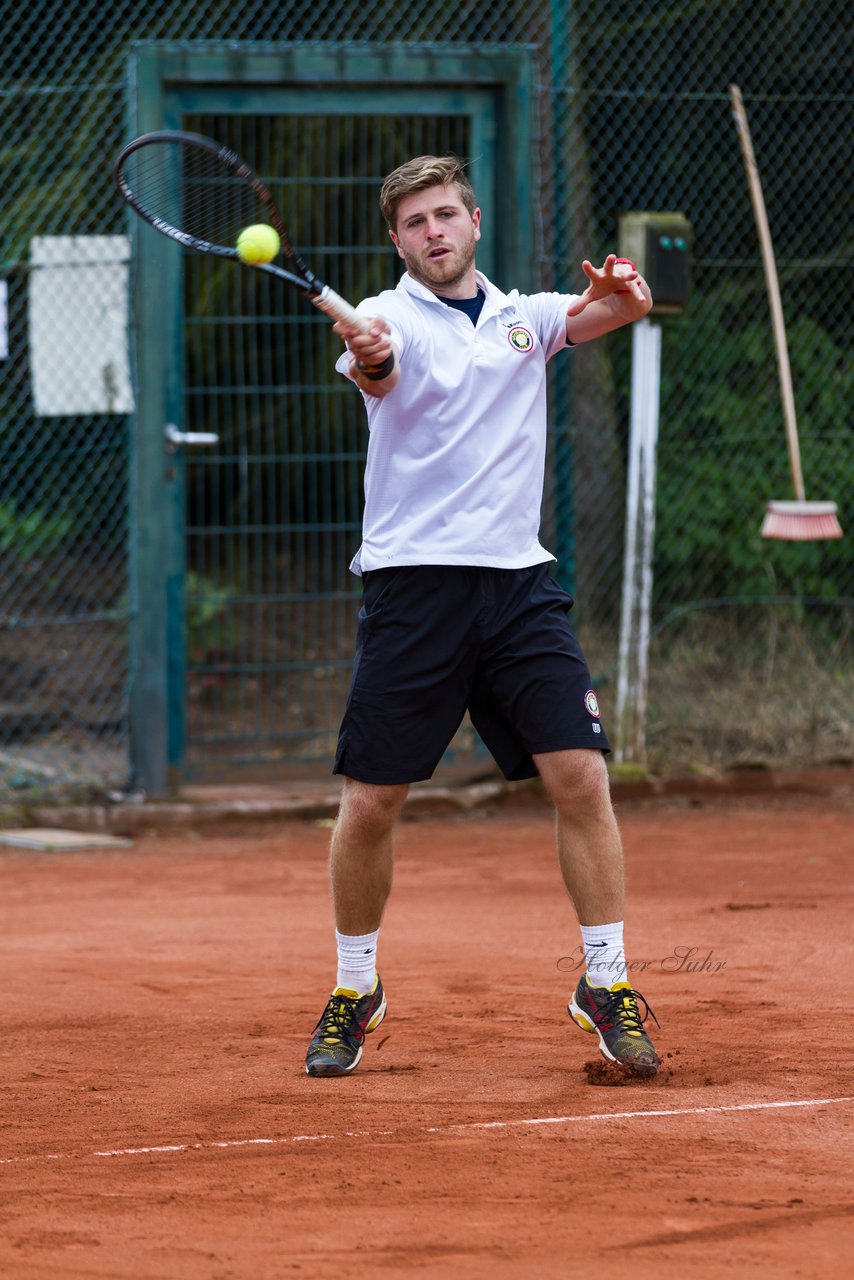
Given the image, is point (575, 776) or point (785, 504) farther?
point (785, 504)

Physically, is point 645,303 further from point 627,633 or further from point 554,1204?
point 627,633

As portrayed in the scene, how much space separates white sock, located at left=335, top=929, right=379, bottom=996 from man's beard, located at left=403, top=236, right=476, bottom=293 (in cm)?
162

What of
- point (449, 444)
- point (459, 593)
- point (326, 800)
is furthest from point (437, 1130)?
point (326, 800)

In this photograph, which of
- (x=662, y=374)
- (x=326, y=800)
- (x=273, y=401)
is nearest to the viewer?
(x=326, y=800)

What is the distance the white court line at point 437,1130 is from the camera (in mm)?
3803

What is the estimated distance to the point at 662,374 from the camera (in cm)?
978

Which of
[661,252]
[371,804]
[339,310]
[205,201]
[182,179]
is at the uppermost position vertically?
[182,179]

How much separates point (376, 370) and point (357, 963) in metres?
1.50

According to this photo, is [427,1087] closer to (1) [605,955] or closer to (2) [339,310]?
(1) [605,955]

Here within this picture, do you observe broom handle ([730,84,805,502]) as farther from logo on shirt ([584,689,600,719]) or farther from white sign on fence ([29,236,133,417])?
logo on shirt ([584,689,600,719])

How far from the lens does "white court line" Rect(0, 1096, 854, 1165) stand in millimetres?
3803

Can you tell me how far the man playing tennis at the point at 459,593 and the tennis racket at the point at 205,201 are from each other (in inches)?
9.8

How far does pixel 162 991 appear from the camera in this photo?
5.43m

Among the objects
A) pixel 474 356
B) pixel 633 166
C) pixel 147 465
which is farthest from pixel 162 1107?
pixel 633 166
